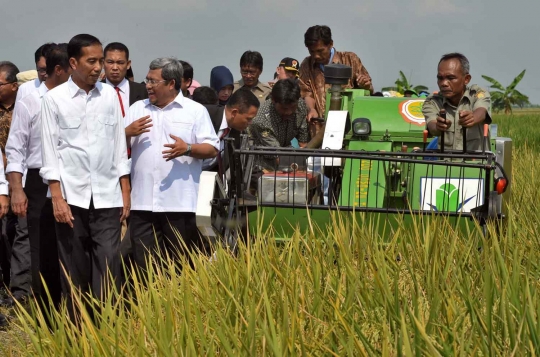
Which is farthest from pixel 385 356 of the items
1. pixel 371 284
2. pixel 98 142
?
pixel 98 142

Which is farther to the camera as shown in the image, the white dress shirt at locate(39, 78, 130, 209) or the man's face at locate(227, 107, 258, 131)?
the man's face at locate(227, 107, 258, 131)

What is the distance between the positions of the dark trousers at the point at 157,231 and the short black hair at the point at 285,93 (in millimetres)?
1595

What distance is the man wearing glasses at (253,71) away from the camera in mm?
10508

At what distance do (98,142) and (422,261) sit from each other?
85.8 inches

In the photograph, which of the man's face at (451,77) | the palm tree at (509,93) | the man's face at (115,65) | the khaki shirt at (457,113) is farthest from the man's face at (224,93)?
the palm tree at (509,93)

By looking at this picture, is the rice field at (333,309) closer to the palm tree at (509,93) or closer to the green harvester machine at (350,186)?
the green harvester machine at (350,186)

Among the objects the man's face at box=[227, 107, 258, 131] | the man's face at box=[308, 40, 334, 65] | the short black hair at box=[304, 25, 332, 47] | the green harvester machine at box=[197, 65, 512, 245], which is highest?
the short black hair at box=[304, 25, 332, 47]

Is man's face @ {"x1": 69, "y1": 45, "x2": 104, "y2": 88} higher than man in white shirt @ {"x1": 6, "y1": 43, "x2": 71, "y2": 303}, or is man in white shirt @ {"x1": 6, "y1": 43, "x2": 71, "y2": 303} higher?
man's face @ {"x1": 69, "y1": 45, "x2": 104, "y2": 88}

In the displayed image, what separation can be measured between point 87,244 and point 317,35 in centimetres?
376

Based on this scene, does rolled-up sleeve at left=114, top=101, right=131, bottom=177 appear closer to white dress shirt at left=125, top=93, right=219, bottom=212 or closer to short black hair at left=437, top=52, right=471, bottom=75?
white dress shirt at left=125, top=93, right=219, bottom=212

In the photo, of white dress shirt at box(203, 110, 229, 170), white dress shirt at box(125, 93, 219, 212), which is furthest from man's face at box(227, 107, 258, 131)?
white dress shirt at box(125, 93, 219, 212)

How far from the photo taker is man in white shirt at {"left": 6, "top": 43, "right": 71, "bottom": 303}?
690cm

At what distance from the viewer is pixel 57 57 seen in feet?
23.1

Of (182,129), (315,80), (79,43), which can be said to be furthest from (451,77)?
(79,43)
